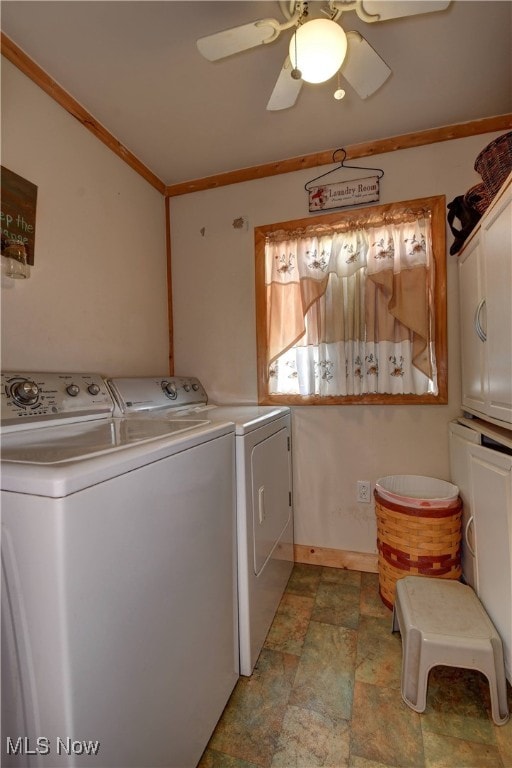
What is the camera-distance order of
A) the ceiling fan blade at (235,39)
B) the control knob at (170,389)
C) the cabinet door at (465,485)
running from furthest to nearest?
the control knob at (170,389), the cabinet door at (465,485), the ceiling fan blade at (235,39)

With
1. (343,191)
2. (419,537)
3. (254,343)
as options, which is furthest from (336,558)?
(343,191)

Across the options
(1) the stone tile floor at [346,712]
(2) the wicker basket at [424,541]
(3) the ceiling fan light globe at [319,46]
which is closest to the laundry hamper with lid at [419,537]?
(2) the wicker basket at [424,541]

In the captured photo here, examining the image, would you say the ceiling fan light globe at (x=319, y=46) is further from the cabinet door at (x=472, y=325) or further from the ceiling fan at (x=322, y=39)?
the cabinet door at (x=472, y=325)

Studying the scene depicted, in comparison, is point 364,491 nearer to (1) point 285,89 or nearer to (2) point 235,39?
(1) point 285,89

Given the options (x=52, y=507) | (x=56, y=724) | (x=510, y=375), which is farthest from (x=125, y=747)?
(x=510, y=375)

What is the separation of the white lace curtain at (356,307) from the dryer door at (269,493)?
47 cm

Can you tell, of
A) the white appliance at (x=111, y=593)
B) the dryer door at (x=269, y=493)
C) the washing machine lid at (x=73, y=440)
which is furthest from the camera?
the dryer door at (x=269, y=493)

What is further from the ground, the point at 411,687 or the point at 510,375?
the point at 510,375

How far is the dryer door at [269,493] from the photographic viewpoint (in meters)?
1.33

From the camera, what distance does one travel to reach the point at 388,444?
1909 millimetres

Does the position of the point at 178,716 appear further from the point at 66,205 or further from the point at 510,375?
the point at 66,205

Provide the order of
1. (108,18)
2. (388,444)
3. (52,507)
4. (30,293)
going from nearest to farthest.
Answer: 1. (52,507)
2. (108,18)
3. (30,293)
4. (388,444)

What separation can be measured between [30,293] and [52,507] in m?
1.19

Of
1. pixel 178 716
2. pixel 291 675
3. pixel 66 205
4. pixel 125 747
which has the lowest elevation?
pixel 291 675
